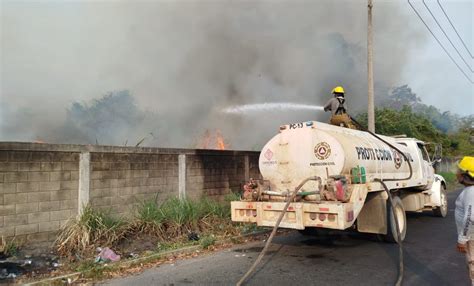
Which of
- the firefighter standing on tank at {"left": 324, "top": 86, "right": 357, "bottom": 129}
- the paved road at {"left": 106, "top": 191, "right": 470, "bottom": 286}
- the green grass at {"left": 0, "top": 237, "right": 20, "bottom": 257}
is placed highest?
the firefighter standing on tank at {"left": 324, "top": 86, "right": 357, "bottom": 129}

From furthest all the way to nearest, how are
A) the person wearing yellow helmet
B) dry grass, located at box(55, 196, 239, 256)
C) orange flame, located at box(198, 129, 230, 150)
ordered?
orange flame, located at box(198, 129, 230, 150)
dry grass, located at box(55, 196, 239, 256)
the person wearing yellow helmet

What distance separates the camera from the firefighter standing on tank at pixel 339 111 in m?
7.62

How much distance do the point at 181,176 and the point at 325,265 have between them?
4.20 meters

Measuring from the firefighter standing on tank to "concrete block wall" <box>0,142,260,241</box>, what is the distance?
11.0ft

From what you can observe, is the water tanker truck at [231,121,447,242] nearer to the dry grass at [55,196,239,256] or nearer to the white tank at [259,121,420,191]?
the white tank at [259,121,420,191]

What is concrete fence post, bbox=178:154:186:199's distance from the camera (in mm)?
8750

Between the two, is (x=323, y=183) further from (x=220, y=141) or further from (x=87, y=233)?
(x=220, y=141)

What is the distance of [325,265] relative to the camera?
5.65m

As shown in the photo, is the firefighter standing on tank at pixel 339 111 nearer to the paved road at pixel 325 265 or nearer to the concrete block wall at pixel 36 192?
the paved road at pixel 325 265

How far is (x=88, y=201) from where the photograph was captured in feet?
22.1

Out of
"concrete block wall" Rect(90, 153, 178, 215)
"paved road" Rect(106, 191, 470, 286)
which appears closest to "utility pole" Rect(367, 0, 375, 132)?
Result: "paved road" Rect(106, 191, 470, 286)

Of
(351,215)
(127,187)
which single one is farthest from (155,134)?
(351,215)

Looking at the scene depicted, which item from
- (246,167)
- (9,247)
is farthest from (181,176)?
(9,247)

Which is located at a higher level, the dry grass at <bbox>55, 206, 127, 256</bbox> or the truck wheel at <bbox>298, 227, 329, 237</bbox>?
the dry grass at <bbox>55, 206, 127, 256</bbox>
